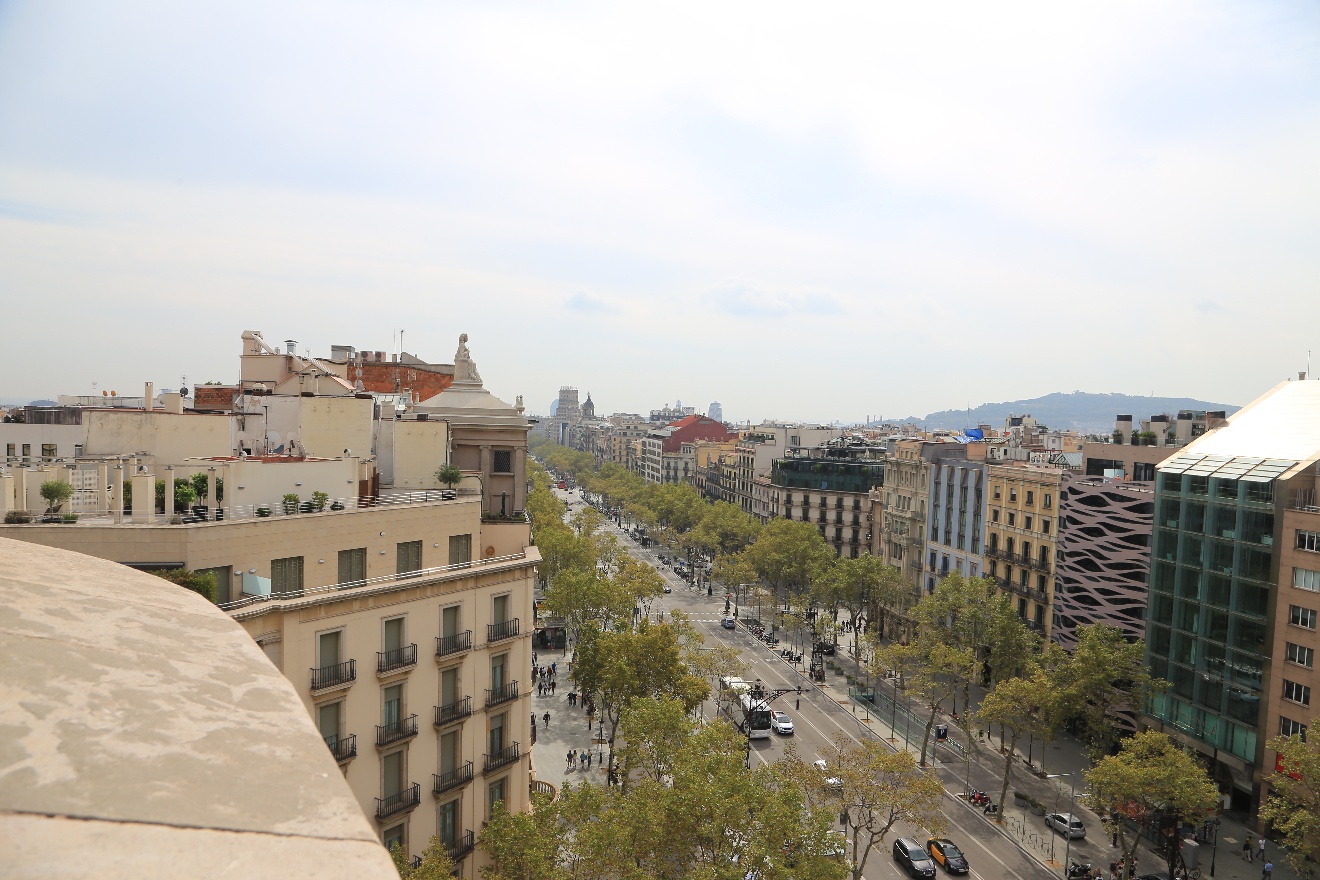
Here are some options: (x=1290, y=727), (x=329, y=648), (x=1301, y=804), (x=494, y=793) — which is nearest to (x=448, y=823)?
(x=494, y=793)

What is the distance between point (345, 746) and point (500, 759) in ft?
21.3

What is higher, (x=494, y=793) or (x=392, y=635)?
(x=392, y=635)

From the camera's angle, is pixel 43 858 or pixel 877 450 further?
pixel 877 450

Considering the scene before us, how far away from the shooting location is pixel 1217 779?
39.5m

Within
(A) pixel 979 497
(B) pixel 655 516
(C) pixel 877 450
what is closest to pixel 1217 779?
(A) pixel 979 497

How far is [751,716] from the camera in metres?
47.3

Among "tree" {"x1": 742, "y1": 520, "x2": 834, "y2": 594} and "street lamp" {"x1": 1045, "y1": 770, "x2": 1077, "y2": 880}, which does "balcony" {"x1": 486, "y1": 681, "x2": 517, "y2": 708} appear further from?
"tree" {"x1": 742, "y1": 520, "x2": 834, "y2": 594}

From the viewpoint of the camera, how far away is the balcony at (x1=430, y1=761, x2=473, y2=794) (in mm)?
25328

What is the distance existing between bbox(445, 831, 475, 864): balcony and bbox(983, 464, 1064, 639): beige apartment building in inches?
1595

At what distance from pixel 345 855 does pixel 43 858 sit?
2.91 feet

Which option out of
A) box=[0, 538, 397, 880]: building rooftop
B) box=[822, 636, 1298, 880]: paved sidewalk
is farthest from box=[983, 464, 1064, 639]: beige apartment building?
box=[0, 538, 397, 880]: building rooftop

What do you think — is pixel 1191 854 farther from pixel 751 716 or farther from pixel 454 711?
pixel 454 711

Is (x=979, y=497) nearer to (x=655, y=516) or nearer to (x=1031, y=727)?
(x=1031, y=727)

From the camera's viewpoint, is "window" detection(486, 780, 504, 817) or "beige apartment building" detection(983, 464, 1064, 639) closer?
"window" detection(486, 780, 504, 817)
